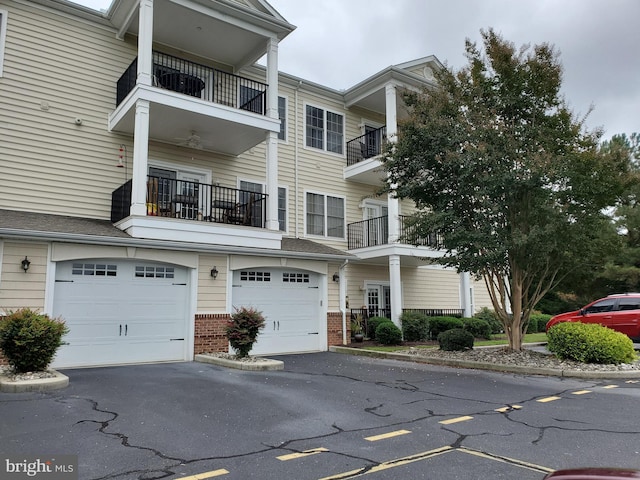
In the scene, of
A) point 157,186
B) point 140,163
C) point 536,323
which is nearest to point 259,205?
point 157,186

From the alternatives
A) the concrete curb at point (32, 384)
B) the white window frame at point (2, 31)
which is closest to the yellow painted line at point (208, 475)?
the concrete curb at point (32, 384)

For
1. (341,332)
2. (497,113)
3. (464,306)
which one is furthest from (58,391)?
(464,306)

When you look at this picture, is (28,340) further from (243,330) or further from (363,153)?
(363,153)

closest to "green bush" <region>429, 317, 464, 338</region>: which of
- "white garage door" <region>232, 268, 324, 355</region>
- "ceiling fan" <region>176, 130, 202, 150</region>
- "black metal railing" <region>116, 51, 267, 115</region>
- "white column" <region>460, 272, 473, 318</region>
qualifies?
"white column" <region>460, 272, 473, 318</region>

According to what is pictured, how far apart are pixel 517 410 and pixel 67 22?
14626 mm

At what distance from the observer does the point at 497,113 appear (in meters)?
12.5

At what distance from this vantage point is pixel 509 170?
1154 centimetres

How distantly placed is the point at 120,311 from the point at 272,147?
6356 millimetres

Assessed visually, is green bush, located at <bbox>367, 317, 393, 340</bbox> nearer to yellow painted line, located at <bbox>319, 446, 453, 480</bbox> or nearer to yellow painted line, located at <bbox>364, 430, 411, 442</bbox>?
yellow painted line, located at <bbox>364, 430, 411, 442</bbox>

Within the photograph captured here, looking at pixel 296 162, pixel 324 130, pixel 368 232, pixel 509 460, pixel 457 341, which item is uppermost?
pixel 324 130

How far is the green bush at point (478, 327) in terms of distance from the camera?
63.1 ft

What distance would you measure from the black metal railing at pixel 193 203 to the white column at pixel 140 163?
672 mm

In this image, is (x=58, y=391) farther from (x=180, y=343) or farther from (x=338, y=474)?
(x=338, y=474)

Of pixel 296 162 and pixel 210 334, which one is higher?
pixel 296 162
